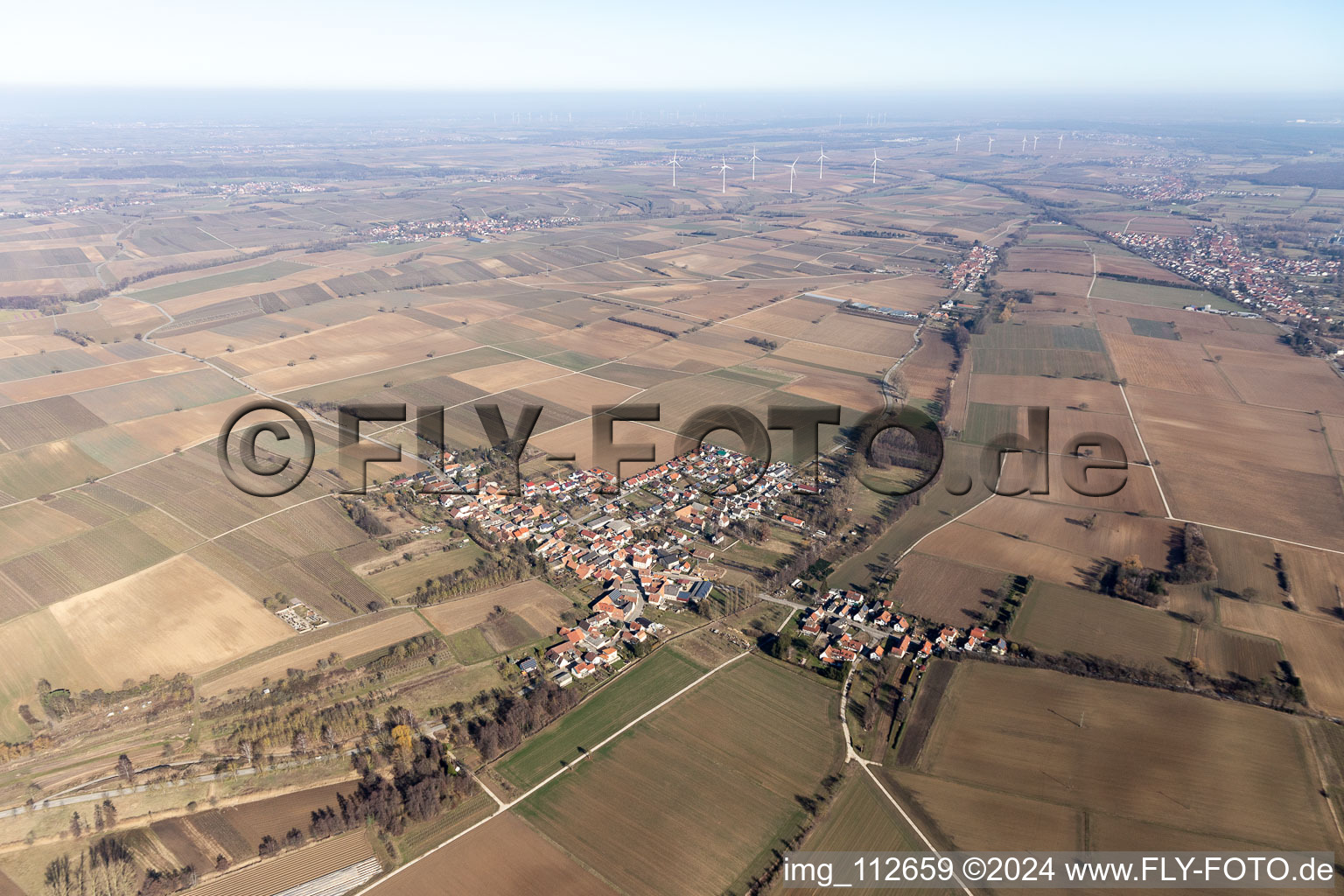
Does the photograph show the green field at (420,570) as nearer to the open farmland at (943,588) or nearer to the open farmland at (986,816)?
the open farmland at (943,588)

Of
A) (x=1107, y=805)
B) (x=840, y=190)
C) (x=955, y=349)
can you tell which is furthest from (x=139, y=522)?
(x=840, y=190)

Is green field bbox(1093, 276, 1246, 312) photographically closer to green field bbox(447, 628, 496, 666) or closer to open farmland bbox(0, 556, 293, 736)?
green field bbox(447, 628, 496, 666)

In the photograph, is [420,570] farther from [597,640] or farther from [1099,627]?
[1099,627]

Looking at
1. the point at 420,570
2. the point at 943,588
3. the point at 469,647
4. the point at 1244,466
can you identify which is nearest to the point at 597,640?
the point at 469,647

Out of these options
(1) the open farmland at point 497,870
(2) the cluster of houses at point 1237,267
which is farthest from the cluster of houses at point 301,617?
(2) the cluster of houses at point 1237,267

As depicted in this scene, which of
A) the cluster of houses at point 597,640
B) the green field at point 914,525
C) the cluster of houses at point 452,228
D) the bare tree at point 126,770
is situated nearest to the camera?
the bare tree at point 126,770

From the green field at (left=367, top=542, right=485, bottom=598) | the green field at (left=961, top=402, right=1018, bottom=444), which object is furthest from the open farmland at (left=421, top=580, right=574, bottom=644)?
the green field at (left=961, top=402, right=1018, bottom=444)
